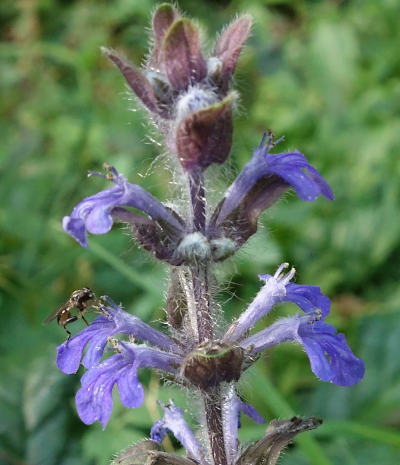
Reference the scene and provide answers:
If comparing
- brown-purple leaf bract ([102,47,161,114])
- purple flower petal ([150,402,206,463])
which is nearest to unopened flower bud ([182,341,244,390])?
purple flower petal ([150,402,206,463])

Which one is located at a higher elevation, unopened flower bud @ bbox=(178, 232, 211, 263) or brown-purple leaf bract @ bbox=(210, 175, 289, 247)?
brown-purple leaf bract @ bbox=(210, 175, 289, 247)

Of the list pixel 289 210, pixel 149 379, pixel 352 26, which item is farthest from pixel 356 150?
pixel 149 379

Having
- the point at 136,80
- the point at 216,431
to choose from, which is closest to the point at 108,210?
the point at 136,80

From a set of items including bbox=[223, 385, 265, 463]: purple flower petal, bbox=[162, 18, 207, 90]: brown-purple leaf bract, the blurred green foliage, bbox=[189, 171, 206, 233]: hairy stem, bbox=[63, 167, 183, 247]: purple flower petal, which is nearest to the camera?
bbox=[63, 167, 183, 247]: purple flower petal

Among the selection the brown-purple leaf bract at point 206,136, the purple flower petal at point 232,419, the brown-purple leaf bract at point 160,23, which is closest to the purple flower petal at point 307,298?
the purple flower petal at point 232,419

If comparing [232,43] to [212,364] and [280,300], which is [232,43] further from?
[212,364]

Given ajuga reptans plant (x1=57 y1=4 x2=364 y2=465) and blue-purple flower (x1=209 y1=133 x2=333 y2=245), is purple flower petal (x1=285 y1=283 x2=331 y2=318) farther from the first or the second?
blue-purple flower (x1=209 y1=133 x2=333 y2=245)
